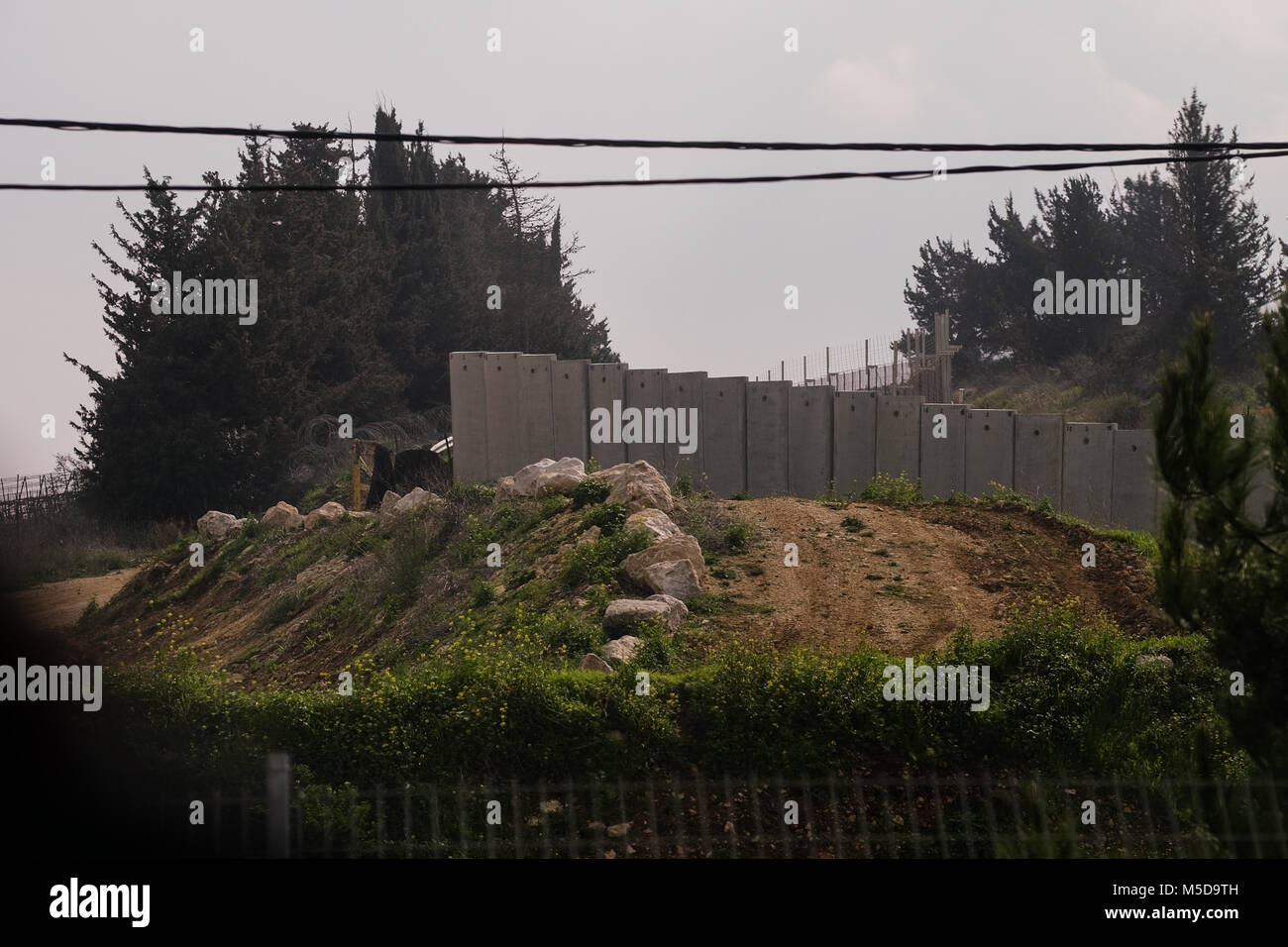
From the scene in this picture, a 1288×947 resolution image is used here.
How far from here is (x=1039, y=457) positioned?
19.4m

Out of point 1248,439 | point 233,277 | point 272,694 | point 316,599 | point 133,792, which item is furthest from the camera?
point 233,277

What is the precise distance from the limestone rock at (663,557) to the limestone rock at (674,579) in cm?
7

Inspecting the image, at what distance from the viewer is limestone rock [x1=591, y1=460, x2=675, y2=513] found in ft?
51.9

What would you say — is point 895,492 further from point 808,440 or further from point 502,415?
point 502,415

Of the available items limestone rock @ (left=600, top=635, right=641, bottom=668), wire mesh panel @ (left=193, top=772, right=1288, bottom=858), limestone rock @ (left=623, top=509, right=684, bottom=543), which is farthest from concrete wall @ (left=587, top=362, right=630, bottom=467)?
wire mesh panel @ (left=193, top=772, right=1288, bottom=858)

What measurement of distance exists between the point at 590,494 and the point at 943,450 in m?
6.54

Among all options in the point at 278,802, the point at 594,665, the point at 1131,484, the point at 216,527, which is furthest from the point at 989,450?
the point at 278,802

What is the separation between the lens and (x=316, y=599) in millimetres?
17344

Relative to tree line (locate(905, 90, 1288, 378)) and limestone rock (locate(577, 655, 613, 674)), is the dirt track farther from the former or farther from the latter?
tree line (locate(905, 90, 1288, 378))

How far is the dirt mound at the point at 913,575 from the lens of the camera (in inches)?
496
